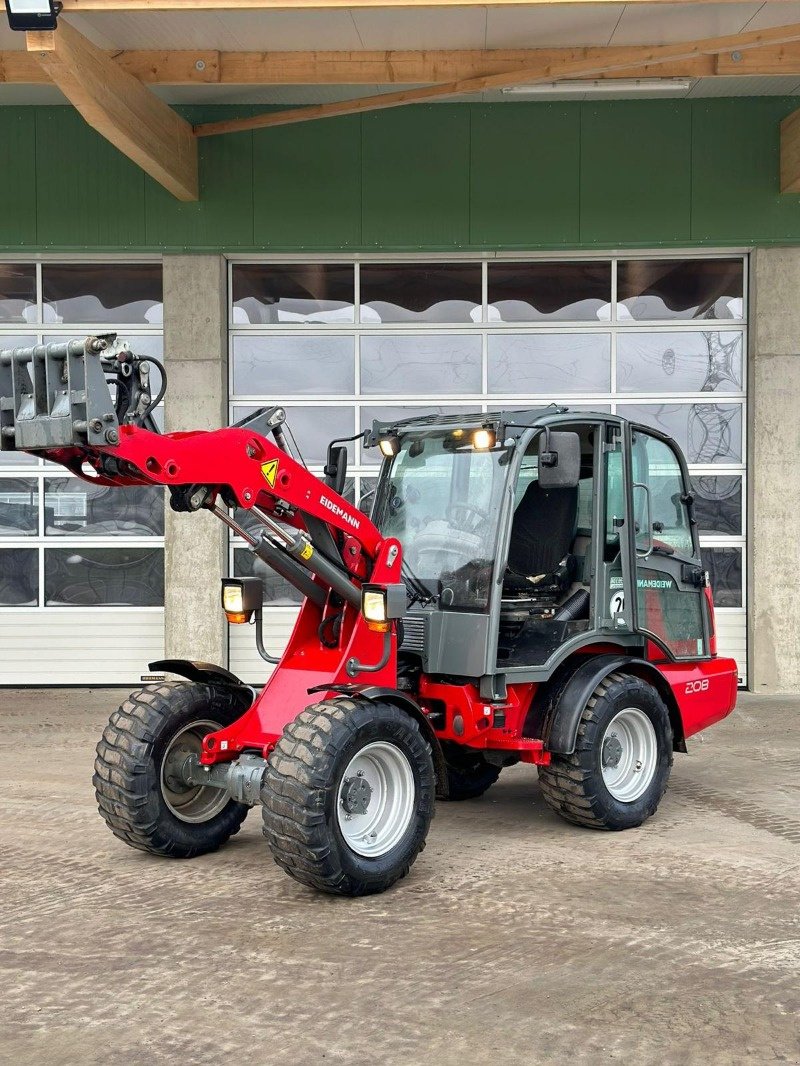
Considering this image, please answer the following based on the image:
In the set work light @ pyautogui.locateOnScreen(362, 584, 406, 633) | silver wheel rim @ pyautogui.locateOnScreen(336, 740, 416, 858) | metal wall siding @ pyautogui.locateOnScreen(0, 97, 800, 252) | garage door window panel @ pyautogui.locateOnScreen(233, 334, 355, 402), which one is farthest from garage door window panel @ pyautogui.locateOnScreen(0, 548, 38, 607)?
silver wheel rim @ pyautogui.locateOnScreen(336, 740, 416, 858)

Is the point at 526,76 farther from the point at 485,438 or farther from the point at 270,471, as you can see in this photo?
the point at 270,471

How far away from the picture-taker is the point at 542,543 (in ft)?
22.6

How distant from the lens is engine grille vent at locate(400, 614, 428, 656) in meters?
6.39

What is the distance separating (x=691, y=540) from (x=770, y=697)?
4.71 meters

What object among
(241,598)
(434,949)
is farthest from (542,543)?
(434,949)

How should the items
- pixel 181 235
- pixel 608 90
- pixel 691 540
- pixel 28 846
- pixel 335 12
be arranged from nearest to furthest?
pixel 28 846
pixel 691 540
pixel 335 12
pixel 608 90
pixel 181 235

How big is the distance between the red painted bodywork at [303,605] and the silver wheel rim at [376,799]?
0.38 meters

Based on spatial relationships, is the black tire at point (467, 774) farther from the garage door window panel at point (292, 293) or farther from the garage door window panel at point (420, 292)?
the garage door window panel at point (292, 293)

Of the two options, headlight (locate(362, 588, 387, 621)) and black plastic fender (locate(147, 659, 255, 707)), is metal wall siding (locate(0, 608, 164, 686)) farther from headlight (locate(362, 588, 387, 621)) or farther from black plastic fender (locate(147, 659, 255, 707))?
headlight (locate(362, 588, 387, 621))

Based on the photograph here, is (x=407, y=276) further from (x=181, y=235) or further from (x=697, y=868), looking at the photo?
(x=697, y=868)

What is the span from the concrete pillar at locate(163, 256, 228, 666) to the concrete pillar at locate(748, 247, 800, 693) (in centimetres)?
529

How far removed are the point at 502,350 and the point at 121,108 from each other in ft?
14.2

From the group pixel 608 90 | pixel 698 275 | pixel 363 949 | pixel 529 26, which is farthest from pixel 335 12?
pixel 363 949

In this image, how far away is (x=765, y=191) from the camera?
11750 millimetres
